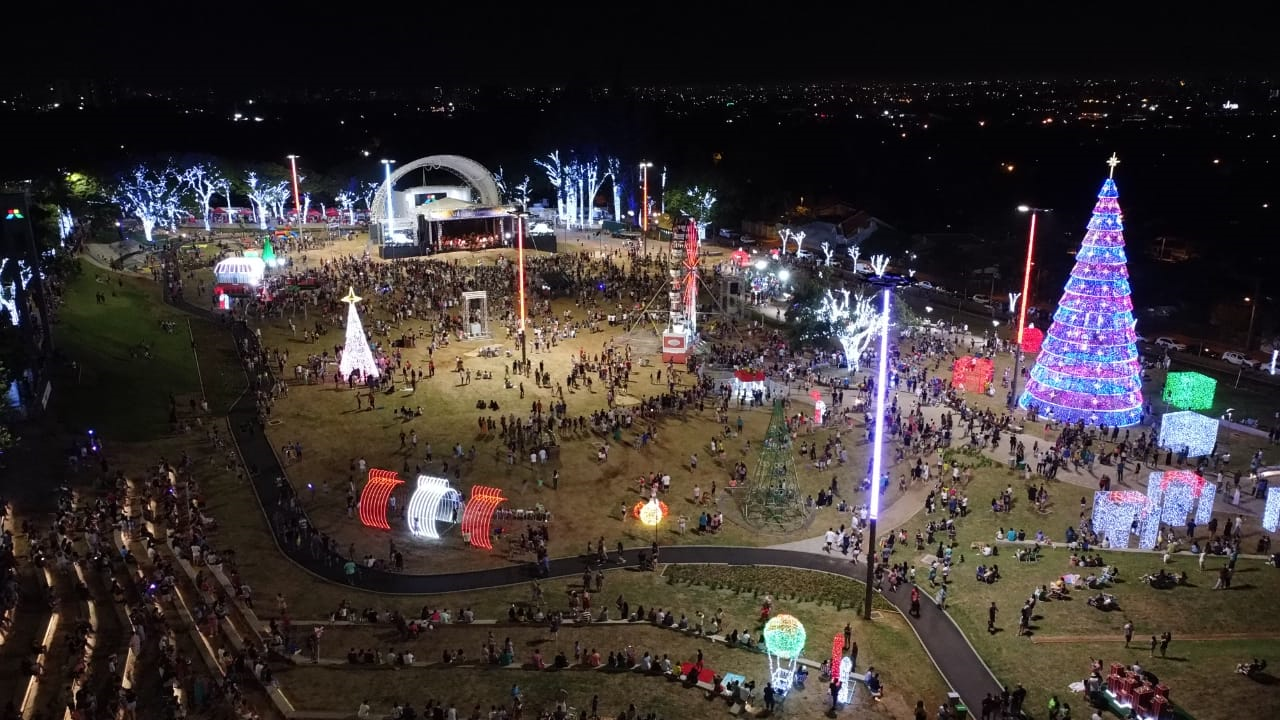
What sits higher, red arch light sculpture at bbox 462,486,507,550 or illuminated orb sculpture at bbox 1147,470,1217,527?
illuminated orb sculpture at bbox 1147,470,1217,527

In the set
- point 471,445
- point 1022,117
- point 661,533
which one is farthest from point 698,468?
point 1022,117

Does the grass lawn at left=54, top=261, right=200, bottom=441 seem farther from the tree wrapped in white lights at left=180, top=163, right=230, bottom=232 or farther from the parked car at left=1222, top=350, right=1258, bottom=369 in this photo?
the parked car at left=1222, top=350, right=1258, bottom=369

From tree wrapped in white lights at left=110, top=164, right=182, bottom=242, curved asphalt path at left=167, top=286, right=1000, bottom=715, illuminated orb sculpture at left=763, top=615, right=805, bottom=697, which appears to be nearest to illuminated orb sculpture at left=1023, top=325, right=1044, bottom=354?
curved asphalt path at left=167, top=286, right=1000, bottom=715

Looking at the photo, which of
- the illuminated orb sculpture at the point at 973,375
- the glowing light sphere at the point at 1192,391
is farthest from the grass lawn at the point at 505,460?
the glowing light sphere at the point at 1192,391

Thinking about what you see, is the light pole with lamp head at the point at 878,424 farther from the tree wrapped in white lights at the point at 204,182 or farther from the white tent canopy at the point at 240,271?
the tree wrapped in white lights at the point at 204,182

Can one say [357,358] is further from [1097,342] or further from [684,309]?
[1097,342]

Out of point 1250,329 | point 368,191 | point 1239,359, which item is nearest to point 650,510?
point 1239,359
